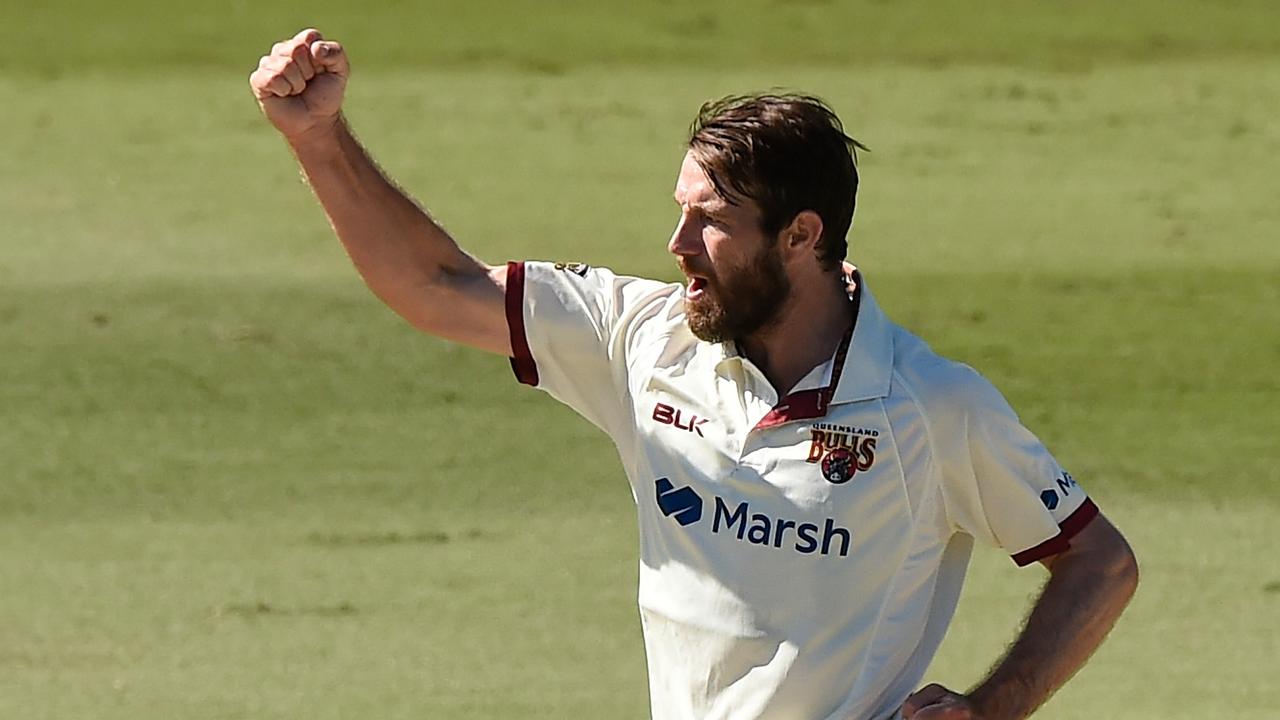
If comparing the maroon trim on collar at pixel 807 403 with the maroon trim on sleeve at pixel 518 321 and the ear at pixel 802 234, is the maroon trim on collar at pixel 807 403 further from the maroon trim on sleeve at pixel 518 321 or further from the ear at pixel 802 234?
the maroon trim on sleeve at pixel 518 321

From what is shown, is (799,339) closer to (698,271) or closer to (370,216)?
(698,271)

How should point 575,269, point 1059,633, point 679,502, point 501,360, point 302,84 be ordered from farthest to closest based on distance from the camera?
point 501,360, point 575,269, point 302,84, point 679,502, point 1059,633

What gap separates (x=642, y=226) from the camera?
37.0ft

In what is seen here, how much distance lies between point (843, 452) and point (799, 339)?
234 mm

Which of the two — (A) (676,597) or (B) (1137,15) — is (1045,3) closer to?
(B) (1137,15)

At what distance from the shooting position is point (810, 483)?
11.8 feet

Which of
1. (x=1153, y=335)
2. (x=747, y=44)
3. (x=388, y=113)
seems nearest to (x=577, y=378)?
(x=1153, y=335)

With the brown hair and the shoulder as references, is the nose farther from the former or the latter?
the shoulder

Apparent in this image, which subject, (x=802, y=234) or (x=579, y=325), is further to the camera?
(x=579, y=325)

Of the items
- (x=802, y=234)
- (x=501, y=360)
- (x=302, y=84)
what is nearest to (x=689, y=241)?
(x=802, y=234)

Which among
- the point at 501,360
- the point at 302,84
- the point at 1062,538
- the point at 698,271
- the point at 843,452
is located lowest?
the point at 501,360

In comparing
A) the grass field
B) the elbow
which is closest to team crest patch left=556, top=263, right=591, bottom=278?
the elbow

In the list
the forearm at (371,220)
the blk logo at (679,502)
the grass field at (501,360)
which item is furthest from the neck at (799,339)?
the grass field at (501,360)

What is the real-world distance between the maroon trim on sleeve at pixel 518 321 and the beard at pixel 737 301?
1.24 ft
